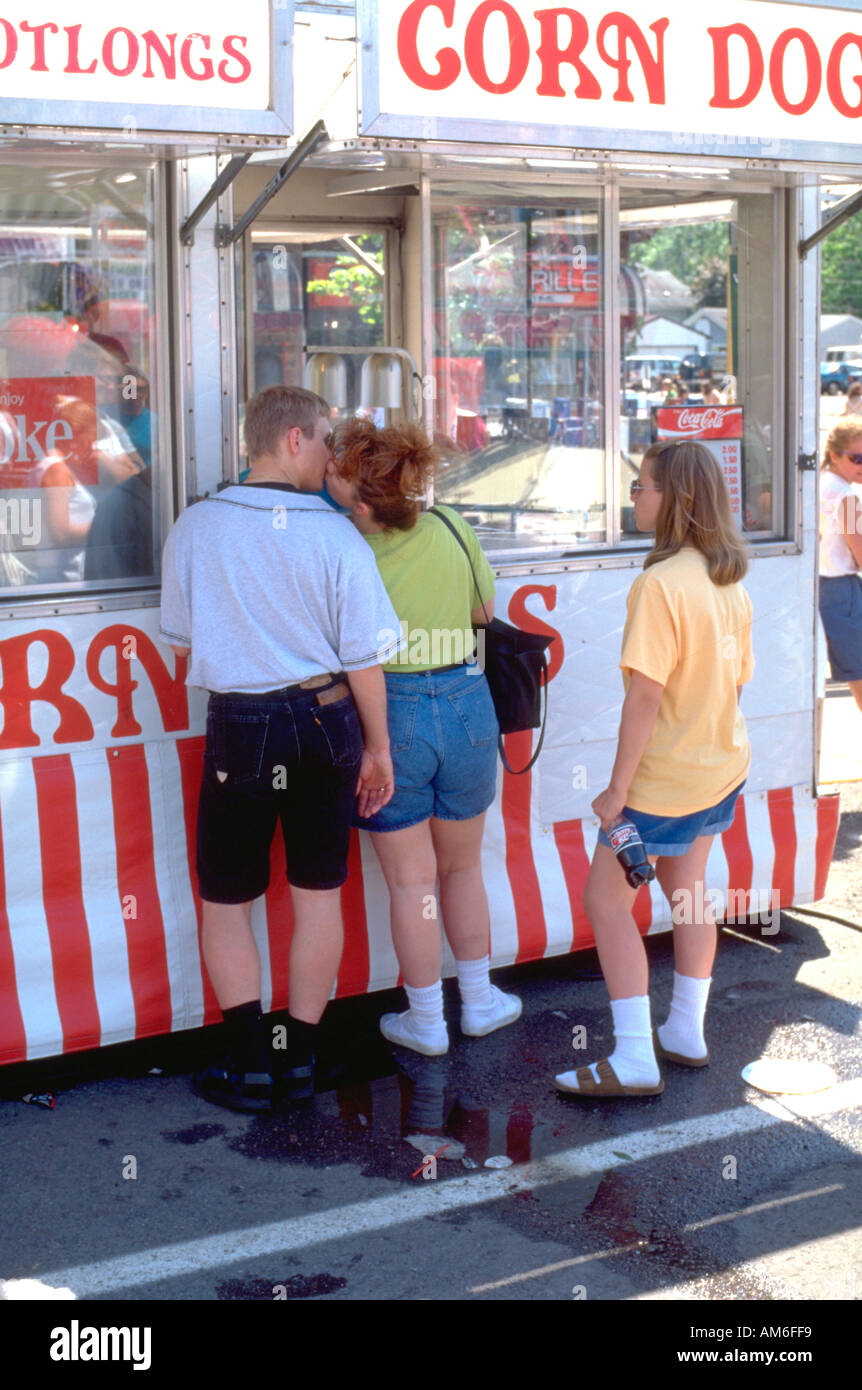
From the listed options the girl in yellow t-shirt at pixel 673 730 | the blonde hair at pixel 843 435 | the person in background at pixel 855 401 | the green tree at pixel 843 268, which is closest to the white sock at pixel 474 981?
the girl in yellow t-shirt at pixel 673 730

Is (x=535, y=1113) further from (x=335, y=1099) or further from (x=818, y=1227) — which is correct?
(x=818, y=1227)

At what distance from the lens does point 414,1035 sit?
473 centimetres

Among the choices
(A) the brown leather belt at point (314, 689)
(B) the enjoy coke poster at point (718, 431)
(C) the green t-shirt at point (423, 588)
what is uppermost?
(B) the enjoy coke poster at point (718, 431)

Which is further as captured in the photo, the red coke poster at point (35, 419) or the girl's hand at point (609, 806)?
the red coke poster at point (35, 419)

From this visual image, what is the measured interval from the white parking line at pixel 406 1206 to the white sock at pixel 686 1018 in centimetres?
28

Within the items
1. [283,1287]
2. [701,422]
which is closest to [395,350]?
[701,422]

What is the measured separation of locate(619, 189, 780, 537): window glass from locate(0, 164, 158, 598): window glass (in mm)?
1895

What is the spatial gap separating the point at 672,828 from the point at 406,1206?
127cm

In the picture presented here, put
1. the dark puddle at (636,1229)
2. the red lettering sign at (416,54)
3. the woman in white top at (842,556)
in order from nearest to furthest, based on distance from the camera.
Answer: the dark puddle at (636,1229), the red lettering sign at (416,54), the woman in white top at (842,556)

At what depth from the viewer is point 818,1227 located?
146 inches

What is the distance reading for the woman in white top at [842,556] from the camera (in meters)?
7.12

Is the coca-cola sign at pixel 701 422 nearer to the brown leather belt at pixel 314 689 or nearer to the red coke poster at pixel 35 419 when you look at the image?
the brown leather belt at pixel 314 689
